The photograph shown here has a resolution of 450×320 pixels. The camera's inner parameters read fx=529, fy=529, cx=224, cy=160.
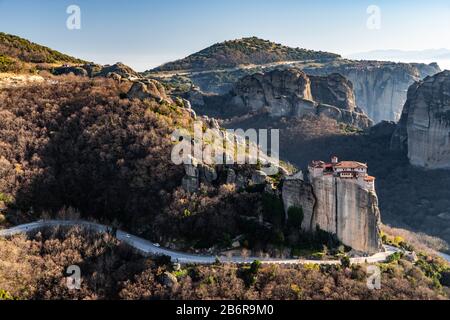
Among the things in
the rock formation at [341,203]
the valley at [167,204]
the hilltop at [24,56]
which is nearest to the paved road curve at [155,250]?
the valley at [167,204]

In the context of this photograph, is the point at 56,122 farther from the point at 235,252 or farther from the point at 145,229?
the point at 235,252

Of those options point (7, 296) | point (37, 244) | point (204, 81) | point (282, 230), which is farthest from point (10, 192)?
point (204, 81)

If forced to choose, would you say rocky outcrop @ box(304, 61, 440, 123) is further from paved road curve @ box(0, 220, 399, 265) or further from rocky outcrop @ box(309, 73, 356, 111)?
paved road curve @ box(0, 220, 399, 265)

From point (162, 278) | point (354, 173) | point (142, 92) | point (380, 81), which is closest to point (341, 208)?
point (354, 173)

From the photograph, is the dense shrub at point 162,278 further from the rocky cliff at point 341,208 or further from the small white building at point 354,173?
the small white building at point 354,173

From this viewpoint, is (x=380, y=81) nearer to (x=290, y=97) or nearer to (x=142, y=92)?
(x=290, y=97)

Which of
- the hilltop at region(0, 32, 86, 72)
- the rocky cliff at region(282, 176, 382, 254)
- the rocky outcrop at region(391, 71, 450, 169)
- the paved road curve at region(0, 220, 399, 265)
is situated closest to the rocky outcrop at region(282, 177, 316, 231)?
the rocky cliff at region(282, 176, 382, 254)
